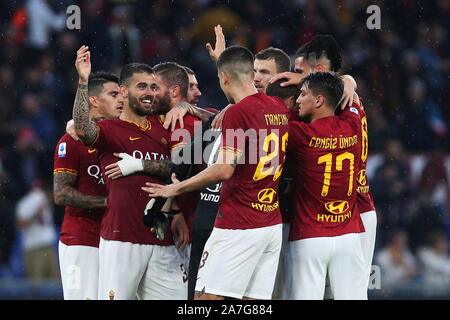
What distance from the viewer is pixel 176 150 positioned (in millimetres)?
6203

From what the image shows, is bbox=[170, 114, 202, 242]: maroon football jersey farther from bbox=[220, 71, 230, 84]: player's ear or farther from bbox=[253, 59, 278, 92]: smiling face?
bbox=[253, 59, 278, 92]: smiling face

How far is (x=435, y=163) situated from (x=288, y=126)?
7.34 m

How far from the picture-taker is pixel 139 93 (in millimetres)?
6270

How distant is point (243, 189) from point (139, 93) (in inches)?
50.0

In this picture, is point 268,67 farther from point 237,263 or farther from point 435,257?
point 435,257

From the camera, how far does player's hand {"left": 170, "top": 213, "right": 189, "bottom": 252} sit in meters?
6.27

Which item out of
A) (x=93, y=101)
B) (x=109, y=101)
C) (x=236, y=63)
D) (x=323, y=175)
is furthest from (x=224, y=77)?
(x=93, y=101)

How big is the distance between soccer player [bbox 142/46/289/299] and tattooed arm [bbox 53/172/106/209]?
34.1 inches

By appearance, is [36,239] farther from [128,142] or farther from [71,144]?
[128,142]

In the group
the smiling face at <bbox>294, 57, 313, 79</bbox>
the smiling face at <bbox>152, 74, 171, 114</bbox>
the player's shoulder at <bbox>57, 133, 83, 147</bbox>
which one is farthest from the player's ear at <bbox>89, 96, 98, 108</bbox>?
the smiling face at <bbox>294, 57, 313, 79</bbox>

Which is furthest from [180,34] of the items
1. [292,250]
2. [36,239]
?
[292,250]

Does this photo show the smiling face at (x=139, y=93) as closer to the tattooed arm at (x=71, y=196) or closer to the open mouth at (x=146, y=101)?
the open mouth at (x=146, y=101)

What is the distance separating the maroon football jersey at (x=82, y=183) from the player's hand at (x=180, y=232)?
78cm

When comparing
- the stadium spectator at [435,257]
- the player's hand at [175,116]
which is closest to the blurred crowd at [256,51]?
the stadium spectator at [435,257]
